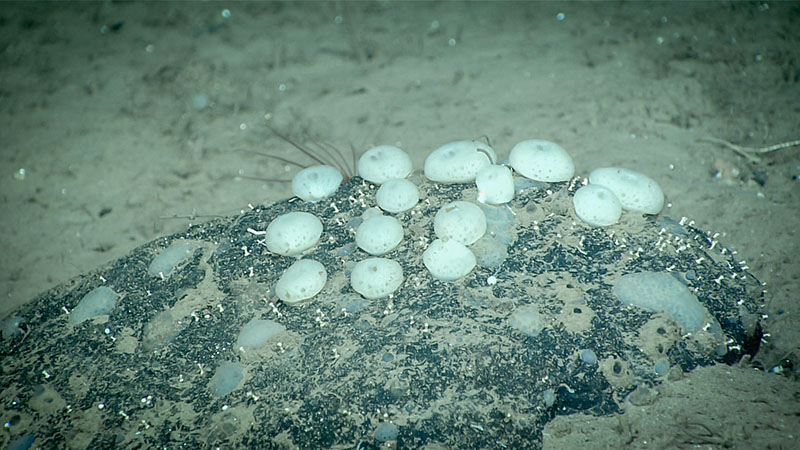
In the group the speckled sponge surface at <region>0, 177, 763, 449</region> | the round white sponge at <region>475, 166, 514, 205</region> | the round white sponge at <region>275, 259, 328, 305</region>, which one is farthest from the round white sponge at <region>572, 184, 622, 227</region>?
the round white sponge at <region>275, 259, 328, 305</region>

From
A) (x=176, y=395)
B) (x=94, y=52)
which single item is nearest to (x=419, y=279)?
(x=176, y=395)

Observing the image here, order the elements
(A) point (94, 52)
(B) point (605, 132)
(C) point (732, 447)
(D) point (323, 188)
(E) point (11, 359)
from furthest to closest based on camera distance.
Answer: (A) point (94, 52) → (B) point (605, 132) → (D) point (323, 188) → (E) point (11, 359) → (C) point (732, 447)

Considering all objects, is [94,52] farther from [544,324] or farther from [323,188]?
[544,324]

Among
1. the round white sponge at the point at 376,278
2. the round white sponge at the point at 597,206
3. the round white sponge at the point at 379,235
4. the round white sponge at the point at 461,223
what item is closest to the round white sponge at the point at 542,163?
the round white sponge at the point at 597,206

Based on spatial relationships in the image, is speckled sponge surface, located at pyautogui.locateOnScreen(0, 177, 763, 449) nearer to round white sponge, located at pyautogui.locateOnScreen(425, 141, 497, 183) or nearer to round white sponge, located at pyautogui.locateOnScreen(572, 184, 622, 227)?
round white sponge, located at pyautogui.locateOnScreen(572, 184, 622, 227)

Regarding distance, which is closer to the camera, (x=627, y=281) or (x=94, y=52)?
(x=627, y=281)


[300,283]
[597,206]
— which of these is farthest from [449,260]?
[597,206]
